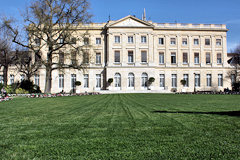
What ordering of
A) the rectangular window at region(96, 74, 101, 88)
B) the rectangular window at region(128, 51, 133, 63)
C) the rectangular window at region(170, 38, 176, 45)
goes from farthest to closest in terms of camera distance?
1. the rectangular window at region(170, 38, 176, 45)
2. the rectangular window at region(96, 74, 101, 88)
3. the rectangular window at region(128, 51, 133, 63)

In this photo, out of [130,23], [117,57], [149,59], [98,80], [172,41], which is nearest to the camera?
[130,23]

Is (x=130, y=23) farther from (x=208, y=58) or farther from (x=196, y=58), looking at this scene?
(x=208, y=58)

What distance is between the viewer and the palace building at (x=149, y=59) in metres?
34.8

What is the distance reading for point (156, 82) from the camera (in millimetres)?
36344

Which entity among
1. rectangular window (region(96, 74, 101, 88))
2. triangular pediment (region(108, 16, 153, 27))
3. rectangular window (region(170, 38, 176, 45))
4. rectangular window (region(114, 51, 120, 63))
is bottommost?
rectangular window (region(96, 74, 101, 88))

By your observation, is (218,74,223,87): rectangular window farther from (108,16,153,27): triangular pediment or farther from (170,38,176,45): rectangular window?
(108,16,153,27): triangular pediment

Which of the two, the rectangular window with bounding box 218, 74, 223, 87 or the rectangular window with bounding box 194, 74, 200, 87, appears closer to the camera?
the rectangular window with bounding box 194, 74, 200, 87

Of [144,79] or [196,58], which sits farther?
[196,58]

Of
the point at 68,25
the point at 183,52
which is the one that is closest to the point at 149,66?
the point at 183,52

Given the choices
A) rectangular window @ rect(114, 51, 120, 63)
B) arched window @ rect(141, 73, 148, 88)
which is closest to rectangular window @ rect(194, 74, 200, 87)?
arched window @ rect(141, 73, 148, 88)

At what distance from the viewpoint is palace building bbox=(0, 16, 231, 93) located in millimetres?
34750

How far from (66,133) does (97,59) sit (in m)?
32.7

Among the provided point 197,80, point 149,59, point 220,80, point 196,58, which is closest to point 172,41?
point 196,58

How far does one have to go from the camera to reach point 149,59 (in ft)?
115
